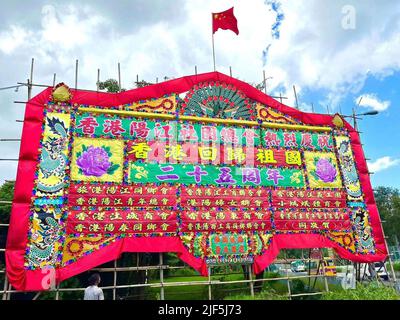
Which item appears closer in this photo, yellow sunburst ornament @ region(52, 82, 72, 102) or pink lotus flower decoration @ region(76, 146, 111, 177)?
pink lotus flower decoration @ region(76, 146, 111, 177)

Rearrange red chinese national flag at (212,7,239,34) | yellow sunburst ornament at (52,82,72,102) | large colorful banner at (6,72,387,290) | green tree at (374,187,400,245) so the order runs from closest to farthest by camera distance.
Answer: large colorful banner at (6,72,387,290), yellow sunburst ornament at (52,82,72,102), red chinese national flag at (212,7,239,34), green tree at (374,187,400,245)

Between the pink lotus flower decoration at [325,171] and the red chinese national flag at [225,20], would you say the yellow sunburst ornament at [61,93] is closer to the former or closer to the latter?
the red chinese national flag at [225,20]

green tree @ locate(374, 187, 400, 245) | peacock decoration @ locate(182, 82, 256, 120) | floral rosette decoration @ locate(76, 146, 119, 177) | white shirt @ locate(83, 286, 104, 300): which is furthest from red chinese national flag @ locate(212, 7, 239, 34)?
green tree @ locate(374, 187, 400, 245)

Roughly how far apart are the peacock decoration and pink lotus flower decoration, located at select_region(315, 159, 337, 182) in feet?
6.56

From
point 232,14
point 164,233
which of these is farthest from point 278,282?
point 232,14

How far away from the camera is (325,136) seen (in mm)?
8281

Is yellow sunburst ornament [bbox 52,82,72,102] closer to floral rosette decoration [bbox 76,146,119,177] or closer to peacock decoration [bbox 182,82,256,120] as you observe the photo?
floral rosette decoration [bbox 76,146,119,177]

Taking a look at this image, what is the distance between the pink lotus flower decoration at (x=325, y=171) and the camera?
775 centimetres

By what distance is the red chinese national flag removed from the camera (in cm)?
833

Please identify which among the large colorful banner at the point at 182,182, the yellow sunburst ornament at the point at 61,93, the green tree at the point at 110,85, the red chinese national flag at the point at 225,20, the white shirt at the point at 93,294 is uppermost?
the green tree at the point at 110,85

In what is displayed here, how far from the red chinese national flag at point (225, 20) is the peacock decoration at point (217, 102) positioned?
65.1 inches

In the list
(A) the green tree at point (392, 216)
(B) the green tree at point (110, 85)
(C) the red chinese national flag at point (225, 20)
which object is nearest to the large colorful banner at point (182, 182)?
(C) the red chinese national flag at point (225, 20)

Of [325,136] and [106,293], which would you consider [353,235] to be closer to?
[325,136]
